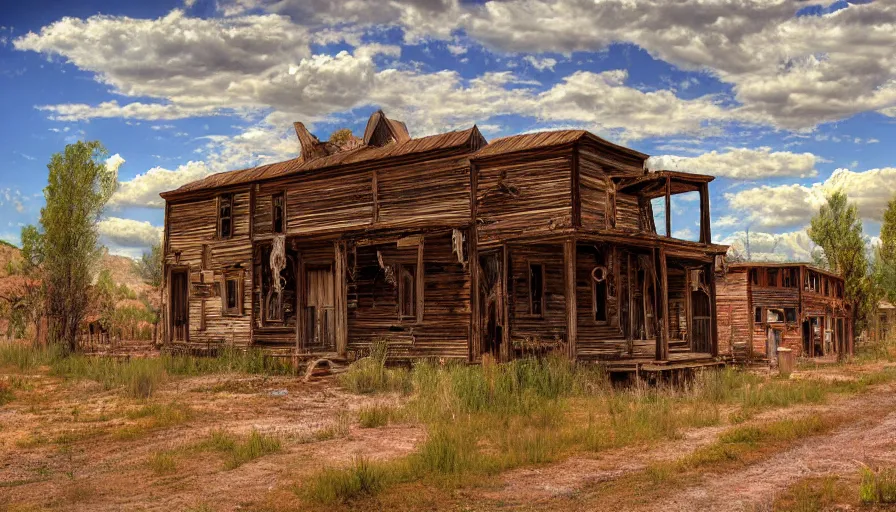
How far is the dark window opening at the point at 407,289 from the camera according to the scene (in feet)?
76.3

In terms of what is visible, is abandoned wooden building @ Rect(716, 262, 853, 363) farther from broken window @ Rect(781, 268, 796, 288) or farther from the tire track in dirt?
the tire track in dirt

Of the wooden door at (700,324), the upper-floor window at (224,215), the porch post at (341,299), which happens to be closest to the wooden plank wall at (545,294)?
the porch post at (341,299)

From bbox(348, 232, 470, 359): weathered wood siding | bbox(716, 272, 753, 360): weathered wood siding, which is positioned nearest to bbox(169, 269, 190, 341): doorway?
bbox(348, 232, 470, 359): weathered wood siding

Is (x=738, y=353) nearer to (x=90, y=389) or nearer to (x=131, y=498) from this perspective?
(x=90, y=389)

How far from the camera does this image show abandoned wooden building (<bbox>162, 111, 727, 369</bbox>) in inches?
800

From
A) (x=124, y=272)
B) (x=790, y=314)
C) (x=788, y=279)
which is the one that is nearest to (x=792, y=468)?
(x=790, y=314)

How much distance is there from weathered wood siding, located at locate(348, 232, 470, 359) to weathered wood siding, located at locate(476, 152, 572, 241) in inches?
65.2

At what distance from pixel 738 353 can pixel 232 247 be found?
22.8m

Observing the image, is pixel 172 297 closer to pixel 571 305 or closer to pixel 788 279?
pixel 571 305

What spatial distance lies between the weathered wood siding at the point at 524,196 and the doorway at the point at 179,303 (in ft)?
46.6

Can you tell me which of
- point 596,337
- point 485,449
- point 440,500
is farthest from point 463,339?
point 440,500

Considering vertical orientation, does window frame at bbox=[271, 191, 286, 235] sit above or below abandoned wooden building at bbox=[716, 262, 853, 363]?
above

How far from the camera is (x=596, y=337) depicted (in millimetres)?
20953

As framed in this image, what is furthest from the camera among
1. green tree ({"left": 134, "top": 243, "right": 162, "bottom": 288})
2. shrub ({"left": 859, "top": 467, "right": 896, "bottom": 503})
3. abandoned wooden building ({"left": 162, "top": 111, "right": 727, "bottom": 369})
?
green tree ({"left": 134, "top": 243, "right": 162, "bottom": 288})
